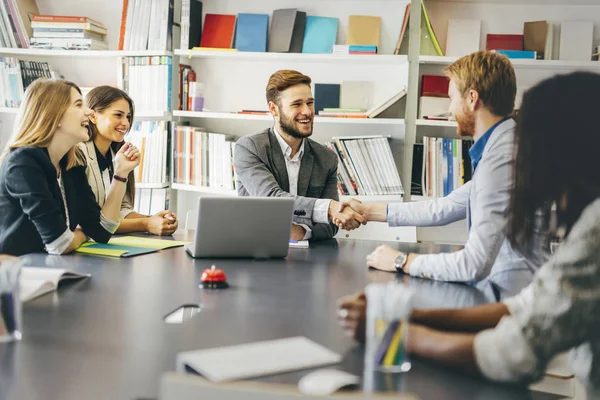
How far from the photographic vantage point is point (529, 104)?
3.86 ft

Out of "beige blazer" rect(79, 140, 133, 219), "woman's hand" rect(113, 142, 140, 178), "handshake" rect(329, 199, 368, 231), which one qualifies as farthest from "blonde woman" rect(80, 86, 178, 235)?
"handshake" rect(329, 199, 368, 231)

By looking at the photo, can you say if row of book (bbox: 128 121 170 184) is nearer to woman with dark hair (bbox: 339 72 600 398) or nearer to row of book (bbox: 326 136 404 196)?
row of book (bbox: 326 136 404 196)

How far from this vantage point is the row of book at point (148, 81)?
12.3 feet

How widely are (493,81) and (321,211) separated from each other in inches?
34.9

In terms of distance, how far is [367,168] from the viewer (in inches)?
141

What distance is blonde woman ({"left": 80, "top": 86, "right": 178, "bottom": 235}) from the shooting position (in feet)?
9.22

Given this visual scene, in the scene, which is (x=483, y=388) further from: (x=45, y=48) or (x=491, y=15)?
(x=45, y=48)

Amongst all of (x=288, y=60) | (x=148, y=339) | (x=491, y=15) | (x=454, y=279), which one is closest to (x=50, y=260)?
(x=148, y=339)

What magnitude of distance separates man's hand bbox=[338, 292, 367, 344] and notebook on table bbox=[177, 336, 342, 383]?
6 centimetres

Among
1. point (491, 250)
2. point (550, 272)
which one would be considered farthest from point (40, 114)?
point (550, 272)

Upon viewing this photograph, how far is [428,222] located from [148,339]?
4.85 feet

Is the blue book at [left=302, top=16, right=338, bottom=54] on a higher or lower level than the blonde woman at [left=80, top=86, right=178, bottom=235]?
higher

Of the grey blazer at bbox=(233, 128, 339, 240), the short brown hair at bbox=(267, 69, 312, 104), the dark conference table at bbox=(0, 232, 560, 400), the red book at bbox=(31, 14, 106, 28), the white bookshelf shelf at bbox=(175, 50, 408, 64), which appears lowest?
the dark conference table at bbox=(0, 232, 560, 400)

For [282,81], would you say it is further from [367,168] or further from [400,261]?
[400,261]
